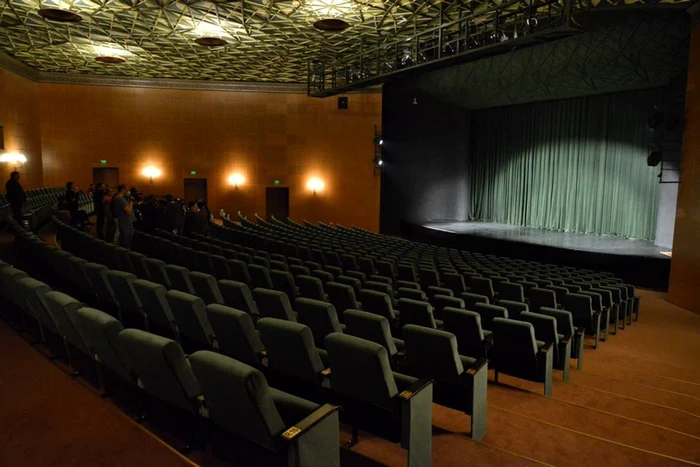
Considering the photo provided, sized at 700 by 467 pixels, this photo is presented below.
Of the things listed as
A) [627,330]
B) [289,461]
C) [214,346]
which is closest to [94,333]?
[214,346]

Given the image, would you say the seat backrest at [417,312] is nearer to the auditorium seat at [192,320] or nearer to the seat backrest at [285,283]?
the seat backrest at [285,283]

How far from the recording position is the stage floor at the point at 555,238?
11.8m

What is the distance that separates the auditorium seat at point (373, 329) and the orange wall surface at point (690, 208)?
7.86m

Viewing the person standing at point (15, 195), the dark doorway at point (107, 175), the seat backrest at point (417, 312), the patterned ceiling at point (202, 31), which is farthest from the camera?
the dark doorway at point (107, 175)

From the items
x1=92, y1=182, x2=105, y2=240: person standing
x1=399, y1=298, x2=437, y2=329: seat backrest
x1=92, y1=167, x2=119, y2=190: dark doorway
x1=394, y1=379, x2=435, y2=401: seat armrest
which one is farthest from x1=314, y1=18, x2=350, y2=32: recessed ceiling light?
x1=394, y1=379, x2=435, y2=401: seat armrest

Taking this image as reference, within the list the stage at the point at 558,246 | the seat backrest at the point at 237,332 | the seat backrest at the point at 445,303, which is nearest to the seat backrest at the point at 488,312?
the seat backrest at the point at 445,303

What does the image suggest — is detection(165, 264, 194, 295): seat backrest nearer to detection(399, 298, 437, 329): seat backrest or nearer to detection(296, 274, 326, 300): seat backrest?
detection(296, 274, 326, 300): seat backrest

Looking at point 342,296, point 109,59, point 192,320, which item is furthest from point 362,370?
point 109,59

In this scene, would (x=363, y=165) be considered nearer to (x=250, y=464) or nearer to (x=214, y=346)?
(x=214, y=346)

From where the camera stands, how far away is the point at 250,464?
2.14 meters

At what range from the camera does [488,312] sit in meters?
4.63

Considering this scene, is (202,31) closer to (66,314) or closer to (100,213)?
(100,213)

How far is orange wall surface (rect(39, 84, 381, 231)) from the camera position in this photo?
1644cm

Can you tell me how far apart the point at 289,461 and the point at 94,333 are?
4.91 ft
